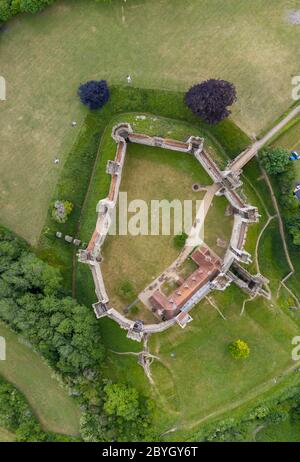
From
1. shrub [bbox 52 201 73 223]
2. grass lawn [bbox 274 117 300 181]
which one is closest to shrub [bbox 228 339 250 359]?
grass lawn [bbox 274 117 300 181]

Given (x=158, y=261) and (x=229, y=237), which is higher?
(x=229, y=237)

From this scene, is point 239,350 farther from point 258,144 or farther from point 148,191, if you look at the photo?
point 258,144

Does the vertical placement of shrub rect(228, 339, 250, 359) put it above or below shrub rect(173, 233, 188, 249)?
below

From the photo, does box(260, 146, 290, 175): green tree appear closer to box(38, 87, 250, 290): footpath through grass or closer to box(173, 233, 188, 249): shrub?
box(38, 87, 250, 290): footpath through grass

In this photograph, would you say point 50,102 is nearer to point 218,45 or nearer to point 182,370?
point 218,45

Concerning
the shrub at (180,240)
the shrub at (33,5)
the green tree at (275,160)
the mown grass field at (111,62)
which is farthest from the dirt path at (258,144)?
the shrub at (33,5)

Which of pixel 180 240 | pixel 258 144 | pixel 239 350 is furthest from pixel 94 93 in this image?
pixel 239 350
